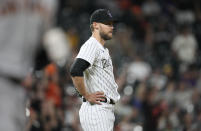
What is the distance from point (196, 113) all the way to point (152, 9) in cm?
517

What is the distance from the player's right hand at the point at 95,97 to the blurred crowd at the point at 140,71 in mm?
1124

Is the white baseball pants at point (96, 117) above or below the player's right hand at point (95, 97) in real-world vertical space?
below

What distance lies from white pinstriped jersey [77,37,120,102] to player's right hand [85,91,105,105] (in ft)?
0.24

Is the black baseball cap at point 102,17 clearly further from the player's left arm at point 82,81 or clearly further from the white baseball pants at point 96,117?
the white baseball pants at point 96,117

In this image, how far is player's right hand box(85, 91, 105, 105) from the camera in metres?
4.57

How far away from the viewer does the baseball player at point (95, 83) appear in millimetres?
4574

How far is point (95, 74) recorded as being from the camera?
468 centimetres

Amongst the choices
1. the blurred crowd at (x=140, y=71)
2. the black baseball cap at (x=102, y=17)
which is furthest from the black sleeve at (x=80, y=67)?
the blurred crowd at (x=140, y=71)

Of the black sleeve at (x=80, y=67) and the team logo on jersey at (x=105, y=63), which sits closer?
the black sleeve at (x=80, y=67)

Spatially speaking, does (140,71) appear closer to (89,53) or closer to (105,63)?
(105,63)

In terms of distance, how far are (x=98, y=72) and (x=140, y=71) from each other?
6.60 meters

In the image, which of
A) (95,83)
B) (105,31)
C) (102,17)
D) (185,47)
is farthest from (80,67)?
(185,47)

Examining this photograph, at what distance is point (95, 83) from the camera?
4.68m

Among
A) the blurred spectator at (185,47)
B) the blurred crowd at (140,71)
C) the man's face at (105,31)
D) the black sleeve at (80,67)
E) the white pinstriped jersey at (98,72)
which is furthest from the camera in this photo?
the blurred spectator at (185,47)
